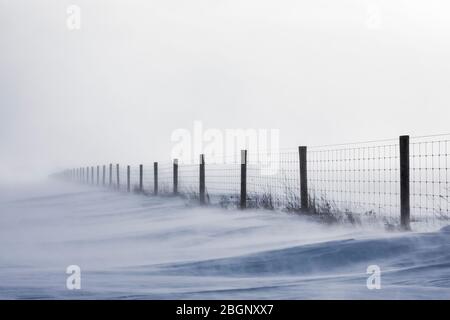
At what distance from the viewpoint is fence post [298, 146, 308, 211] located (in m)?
10.5

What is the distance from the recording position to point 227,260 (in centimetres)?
642

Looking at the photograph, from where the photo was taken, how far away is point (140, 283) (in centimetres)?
521

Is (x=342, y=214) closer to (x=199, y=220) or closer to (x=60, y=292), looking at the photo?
(x=199, y=220)

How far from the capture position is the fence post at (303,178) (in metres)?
10.5

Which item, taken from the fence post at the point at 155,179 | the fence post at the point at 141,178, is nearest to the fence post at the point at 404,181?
the fence post at the point at 155,179

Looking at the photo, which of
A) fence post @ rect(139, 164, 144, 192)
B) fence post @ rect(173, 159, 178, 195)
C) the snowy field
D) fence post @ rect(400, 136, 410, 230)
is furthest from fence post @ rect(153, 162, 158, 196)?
fence post @ rect(400, 136, 410, 230)

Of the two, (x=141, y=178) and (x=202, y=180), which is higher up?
(x=202, y=180)

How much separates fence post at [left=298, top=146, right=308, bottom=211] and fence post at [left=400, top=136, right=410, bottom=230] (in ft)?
7.33

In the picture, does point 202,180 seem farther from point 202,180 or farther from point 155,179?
point 155,179

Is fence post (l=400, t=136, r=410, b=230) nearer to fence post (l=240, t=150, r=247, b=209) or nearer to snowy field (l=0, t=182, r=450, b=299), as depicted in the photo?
snowy field (l=0, t=182, r=450, b=299)

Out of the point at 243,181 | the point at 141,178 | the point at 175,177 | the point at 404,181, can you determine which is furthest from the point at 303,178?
the point at 141,178

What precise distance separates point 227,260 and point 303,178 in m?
4.47

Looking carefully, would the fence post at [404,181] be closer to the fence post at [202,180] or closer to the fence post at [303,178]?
the fence post at [303,178]
